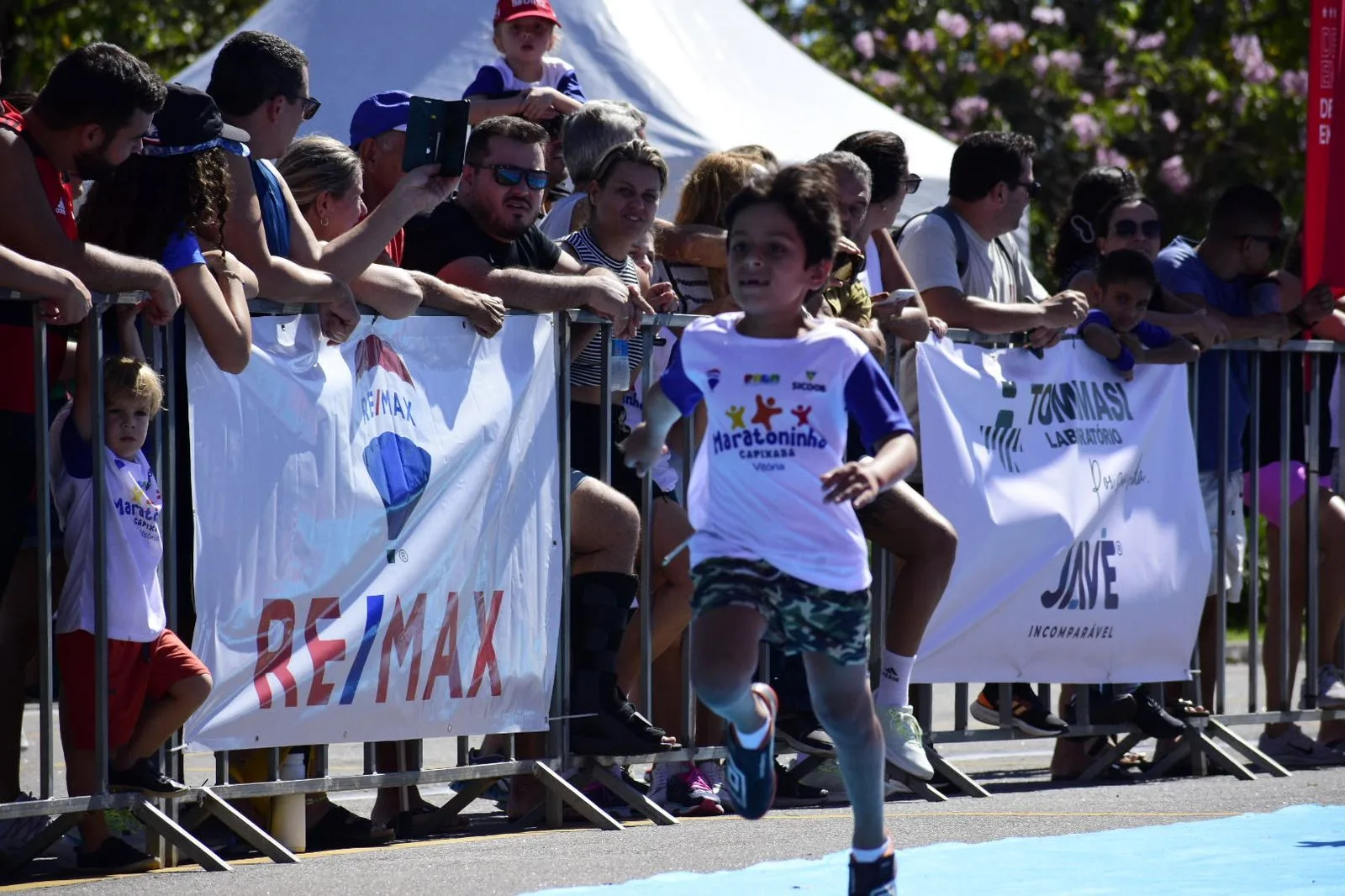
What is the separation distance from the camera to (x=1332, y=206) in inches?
348

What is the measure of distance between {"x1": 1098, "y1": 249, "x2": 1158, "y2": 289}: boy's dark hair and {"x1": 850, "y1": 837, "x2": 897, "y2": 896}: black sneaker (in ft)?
13.3

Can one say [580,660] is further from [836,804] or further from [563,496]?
[836,804]

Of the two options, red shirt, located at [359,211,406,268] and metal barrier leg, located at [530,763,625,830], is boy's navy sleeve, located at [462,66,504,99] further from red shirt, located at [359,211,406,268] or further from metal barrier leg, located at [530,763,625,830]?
metal barrier leg, located at [530,763,625,830]

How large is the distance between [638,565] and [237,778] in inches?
63.3

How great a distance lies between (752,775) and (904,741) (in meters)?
1.84

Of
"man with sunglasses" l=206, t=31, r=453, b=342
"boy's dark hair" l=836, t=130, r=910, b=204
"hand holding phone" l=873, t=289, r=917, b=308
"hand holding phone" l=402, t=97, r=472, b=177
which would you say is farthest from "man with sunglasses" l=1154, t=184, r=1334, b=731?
"man with sunglasses" l=206, t=31, r=453, b=342

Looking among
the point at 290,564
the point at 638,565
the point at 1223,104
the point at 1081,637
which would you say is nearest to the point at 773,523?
the point at 290,564

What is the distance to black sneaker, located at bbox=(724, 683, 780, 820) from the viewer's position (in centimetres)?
502

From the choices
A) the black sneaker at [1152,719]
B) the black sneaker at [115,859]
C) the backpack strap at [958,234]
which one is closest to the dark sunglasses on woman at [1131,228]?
the backpack strap at [958,234]

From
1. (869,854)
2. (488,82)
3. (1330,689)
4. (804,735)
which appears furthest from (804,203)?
(1330,689)

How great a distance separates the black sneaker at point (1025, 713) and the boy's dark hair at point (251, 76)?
12.0ft

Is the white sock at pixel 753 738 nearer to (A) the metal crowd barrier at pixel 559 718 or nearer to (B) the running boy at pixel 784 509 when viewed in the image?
(B) the running boy at pixel 784 509

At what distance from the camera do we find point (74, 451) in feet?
19.3

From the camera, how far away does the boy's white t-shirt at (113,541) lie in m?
5.81
